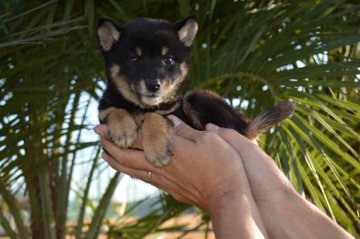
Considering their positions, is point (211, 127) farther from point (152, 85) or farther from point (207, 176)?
point (207, 176)

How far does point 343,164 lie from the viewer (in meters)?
3.62

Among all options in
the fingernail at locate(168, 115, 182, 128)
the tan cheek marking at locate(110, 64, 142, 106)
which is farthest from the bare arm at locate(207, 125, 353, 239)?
the tan cheek marking at locate(110, 64, 142, 106)

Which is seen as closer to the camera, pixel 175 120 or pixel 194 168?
pixel 194 168

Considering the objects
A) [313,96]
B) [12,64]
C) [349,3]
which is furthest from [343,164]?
[12,64]

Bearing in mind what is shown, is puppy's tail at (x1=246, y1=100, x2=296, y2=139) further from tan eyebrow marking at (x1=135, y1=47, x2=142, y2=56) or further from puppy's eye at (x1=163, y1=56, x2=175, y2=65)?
tan eyebrow marking at (x1=135, y1=47, x2=142, y2=56)

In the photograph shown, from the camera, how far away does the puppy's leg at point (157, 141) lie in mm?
2619

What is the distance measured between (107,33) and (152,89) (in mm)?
407

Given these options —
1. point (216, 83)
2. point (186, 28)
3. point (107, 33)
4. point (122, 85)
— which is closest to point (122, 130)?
point (122, 85)

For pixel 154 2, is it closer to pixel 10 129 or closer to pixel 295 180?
pixel 10 129

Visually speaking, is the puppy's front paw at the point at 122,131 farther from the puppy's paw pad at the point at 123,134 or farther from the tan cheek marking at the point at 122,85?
the tan cheek marking at the point at 122,85

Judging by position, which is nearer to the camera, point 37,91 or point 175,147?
point 175,147

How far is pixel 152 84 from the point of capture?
282cm

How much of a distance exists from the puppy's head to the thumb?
0.40 feet

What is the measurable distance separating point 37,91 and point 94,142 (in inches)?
19.2
